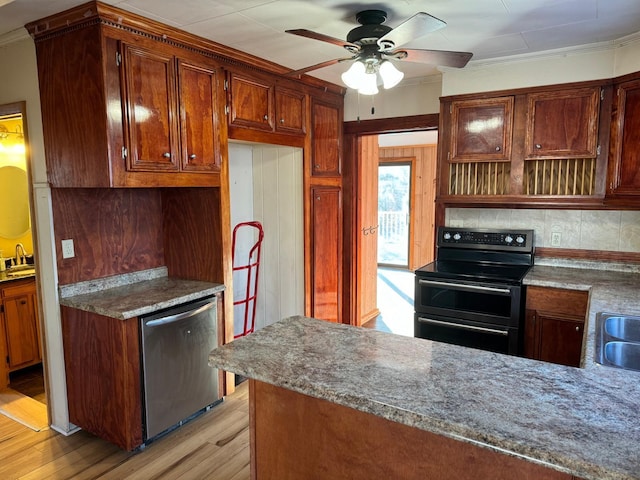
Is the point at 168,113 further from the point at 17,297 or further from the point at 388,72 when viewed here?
the point at 17,297

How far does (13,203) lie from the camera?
3.84 m

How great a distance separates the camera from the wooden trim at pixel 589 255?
10.1 ft

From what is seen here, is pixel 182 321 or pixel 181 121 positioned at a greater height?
pixel 181 121

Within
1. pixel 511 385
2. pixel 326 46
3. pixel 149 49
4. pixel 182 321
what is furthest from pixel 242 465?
pixel 326 46

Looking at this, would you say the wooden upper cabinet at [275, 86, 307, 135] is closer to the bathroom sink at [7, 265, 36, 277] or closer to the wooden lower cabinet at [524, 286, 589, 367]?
the wooden lower cabinet at [524, 286, 589, 367]

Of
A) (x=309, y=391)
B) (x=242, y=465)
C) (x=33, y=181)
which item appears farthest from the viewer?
(x=33, y=181)

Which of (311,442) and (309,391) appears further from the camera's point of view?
(311,442)

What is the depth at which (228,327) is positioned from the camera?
318 cm

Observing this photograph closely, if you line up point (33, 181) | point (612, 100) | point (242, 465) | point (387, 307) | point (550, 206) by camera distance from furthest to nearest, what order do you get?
point (387, 307)
point (550, 206)
point (612, 100)
point (33, 181)
point (242, 465)

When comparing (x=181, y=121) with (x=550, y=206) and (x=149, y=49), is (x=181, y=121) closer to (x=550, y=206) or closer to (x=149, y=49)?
(x=149, y=49)

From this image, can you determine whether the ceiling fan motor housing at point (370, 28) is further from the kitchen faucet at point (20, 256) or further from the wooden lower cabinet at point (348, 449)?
the kitchen faucet at point (20, 256)

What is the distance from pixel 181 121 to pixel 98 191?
2.36 ft

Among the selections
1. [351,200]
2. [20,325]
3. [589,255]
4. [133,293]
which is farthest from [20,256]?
[589,255]

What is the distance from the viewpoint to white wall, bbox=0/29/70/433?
Answer: 101 inches
